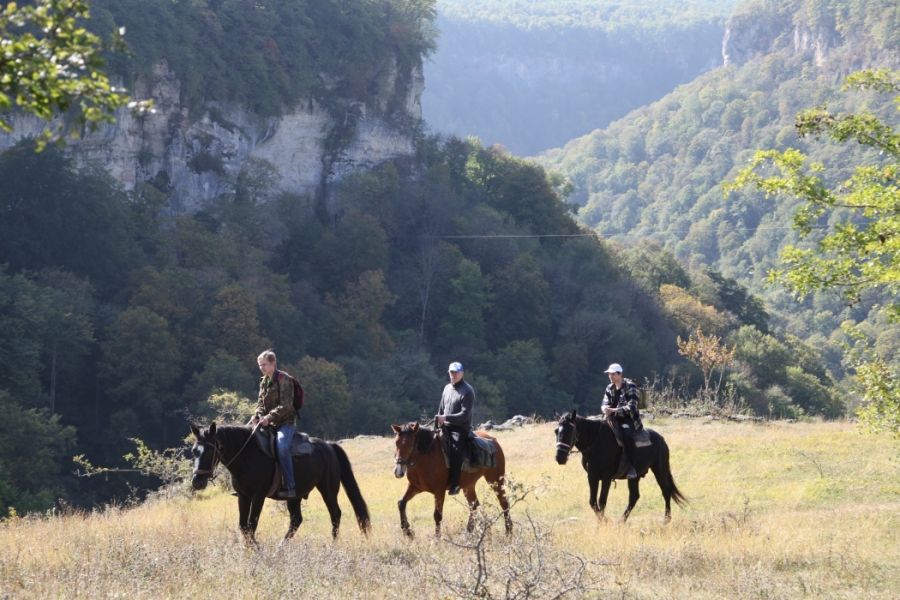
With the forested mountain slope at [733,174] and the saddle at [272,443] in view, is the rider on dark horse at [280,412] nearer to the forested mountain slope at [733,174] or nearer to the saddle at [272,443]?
the saddle at [272,443]

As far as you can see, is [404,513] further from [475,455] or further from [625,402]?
[625,402]

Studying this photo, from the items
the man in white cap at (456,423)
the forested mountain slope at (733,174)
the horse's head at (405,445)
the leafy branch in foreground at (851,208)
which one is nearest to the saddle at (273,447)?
the horse's head at (405,445)

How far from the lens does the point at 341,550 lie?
483 inches

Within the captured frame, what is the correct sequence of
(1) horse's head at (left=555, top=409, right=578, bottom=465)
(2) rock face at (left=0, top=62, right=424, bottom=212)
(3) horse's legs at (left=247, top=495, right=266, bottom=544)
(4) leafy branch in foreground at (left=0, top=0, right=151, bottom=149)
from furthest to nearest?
(2) rock face at (left=0, top=62, right=424, bottom=212), (1) horse's head at (left=555, top=409, right=578, bottom=465), (3) horse's legs at (left=247, top=495, right=266, bottom=544), (4) leafy branch in foreground at (left=0, top=0, right=151, bottom=149)

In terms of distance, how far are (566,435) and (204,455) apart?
4757 mm

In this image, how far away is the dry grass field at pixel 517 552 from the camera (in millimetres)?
10156

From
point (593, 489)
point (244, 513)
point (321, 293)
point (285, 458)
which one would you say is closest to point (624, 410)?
point (593, 489)

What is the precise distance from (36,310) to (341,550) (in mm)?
41958

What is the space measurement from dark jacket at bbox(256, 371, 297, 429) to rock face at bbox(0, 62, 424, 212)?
52.8 m

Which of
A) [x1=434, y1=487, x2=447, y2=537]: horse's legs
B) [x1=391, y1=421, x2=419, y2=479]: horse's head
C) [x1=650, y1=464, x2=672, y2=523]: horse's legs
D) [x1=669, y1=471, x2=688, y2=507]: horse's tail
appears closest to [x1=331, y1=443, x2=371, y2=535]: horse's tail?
[x1=391, y1=421, x2=419, y2=479]: horse's head

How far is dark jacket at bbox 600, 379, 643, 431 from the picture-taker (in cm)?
1508

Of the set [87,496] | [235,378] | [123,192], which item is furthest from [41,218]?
[87,496]

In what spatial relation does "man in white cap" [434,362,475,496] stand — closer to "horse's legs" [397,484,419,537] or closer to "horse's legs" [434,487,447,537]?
"horse's legs" [434,487,447,537]

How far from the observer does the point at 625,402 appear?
49.6 feet
